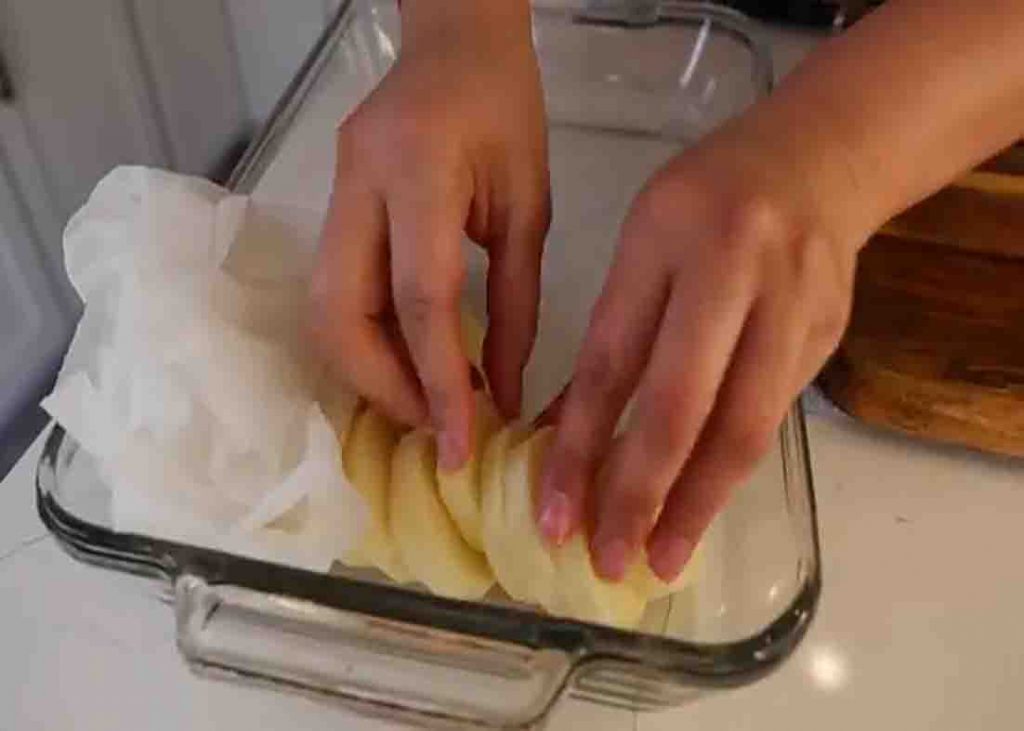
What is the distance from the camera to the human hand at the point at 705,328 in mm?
363

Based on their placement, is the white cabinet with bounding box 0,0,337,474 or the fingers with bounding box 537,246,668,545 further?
the white cabinet with bounding box 0,0,337,474

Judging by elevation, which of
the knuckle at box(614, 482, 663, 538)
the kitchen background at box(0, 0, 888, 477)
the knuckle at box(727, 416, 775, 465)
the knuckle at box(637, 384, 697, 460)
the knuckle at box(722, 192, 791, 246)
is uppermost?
the knuckle at box(722, 192, 791, 246)

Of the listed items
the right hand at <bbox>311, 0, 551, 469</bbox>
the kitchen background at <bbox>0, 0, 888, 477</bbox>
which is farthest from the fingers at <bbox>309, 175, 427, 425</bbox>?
the kitchen background at <bbox>0, 0, 888, 477</bbox>

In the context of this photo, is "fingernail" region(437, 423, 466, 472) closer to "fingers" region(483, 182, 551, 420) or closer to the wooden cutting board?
"fingers" region(483, 182, 551, 420)

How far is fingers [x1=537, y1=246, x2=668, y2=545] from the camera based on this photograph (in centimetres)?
38

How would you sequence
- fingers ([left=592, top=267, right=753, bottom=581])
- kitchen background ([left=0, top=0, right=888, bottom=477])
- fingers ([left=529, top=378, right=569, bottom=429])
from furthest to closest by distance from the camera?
kitchen background ([left=0, top=0, right=888, bottom=477]), fingers ([left=529, top=378, right=569, bottom=429]), fingers ([left=592, top=267, right=753, bottom=581])

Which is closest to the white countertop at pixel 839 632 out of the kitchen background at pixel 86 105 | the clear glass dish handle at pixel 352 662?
the clear glass dish handle at pixel 352 662

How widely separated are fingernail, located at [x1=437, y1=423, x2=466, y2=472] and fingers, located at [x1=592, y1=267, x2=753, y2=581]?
62 millimetres

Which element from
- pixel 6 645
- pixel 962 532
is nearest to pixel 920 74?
pixel 962 532

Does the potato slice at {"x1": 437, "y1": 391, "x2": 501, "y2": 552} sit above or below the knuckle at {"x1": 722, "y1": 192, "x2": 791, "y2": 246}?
below

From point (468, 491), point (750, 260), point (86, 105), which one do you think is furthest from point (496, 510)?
point (86, 105)

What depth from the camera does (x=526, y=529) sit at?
43 centimetres

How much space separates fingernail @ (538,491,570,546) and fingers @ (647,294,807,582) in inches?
1.1

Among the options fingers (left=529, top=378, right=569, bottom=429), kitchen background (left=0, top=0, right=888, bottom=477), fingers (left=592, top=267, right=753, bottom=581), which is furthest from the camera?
kitchen background (left=0, top=0, right=888, bottom=477)
